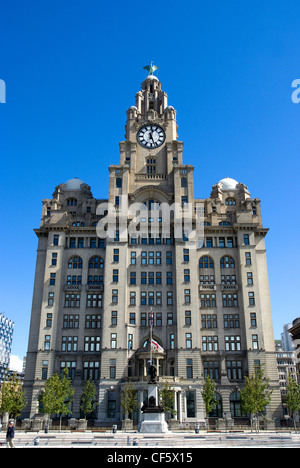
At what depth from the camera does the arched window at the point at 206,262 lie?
311 feet

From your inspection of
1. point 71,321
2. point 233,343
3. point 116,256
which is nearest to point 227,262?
point 233,343

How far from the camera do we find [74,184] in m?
109

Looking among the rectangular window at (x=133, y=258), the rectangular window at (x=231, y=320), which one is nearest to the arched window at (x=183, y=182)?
the rectangular window at (x=133, y=258)

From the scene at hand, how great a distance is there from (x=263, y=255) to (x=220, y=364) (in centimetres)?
2828

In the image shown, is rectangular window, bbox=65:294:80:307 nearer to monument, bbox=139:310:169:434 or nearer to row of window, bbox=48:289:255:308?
row of window, bbox=48:289:255:308

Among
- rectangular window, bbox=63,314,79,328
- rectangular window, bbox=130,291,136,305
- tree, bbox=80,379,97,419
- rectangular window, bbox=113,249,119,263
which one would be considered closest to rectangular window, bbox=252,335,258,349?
rectangular window, bbox=130,291,136,305

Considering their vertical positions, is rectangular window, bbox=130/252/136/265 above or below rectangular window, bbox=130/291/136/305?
above

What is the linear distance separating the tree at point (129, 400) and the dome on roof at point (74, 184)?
54036 mm

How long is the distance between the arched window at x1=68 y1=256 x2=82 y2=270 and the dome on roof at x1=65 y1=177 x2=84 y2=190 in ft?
71.9

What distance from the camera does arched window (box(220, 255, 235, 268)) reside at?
312 feet

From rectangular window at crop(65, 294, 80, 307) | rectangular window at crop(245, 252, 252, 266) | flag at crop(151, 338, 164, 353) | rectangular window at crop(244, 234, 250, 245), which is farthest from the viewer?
rectangular window at crop(244, 234, 250, 245)

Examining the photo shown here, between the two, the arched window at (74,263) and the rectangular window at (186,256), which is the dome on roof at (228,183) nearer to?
the rectangular window at (186,256)
